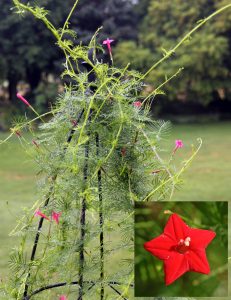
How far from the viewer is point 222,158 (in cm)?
983

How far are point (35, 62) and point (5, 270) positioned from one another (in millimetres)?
14114

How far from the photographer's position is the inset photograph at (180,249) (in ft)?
2.96

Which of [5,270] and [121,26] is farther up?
[121,26]

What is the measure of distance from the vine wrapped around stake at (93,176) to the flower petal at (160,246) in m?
0.35

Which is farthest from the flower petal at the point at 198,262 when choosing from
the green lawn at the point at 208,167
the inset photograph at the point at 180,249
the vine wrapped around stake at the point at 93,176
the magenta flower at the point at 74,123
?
the green lawn at the point at 208,167

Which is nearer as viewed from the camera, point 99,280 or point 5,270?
point 99,280

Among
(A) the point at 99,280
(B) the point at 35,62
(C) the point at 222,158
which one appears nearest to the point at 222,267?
(A) the point at 99,280

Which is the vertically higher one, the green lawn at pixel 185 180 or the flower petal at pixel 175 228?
the green lawn at pixel 185 180

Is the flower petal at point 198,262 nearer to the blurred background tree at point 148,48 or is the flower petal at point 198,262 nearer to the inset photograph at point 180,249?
the inset photograph at point 180,249

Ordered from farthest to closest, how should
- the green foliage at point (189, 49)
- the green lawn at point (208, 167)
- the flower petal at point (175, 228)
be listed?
the green foliage at point (189, 49) < the green lawn at point (208, 167) < the flower petal at point (175, 228)

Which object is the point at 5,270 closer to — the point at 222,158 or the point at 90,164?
the point at 90,164

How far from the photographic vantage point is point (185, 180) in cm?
741

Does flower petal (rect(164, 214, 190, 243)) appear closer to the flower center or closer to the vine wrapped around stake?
the flower center

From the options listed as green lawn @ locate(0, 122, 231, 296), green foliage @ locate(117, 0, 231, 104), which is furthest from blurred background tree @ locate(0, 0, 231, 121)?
green lawn @ locate(0, 122, 231, 296)
